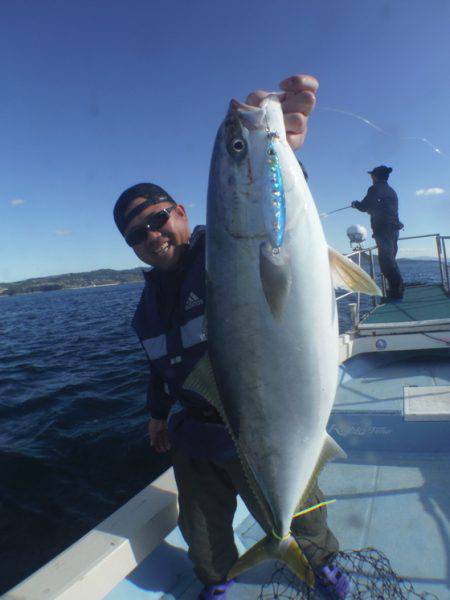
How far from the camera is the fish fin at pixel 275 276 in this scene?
1.77 meters

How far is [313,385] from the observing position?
186cm

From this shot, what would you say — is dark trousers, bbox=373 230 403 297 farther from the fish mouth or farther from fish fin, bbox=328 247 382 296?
the fish mouth

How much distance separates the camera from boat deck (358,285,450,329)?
769 centimetres

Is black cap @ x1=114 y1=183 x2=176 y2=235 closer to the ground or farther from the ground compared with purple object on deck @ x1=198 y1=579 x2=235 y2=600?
farther from the ground

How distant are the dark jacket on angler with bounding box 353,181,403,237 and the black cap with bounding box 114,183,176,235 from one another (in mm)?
8291

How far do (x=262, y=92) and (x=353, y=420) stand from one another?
3.74 m

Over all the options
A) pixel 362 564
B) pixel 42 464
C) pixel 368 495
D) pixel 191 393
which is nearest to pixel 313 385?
pixel 191 393

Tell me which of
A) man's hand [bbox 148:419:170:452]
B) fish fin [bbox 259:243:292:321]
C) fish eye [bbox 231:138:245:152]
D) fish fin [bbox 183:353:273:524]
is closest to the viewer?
fish fin [bbox 259:243:292:321]

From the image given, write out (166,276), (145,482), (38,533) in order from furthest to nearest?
1. (145,482)
2. (38,533)
3. (166,276)

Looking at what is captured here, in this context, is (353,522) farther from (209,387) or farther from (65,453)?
(65,453)

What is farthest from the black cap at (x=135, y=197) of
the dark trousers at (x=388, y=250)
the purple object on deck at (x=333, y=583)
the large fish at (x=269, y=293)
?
the dark trousers at (x=388, y=250)

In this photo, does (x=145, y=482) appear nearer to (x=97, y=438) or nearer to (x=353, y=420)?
(x=97, y=438)

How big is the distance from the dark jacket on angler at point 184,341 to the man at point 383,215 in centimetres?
825

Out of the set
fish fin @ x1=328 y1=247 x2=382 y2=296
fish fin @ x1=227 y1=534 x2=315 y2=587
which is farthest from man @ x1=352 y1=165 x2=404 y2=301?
fish fin @ x1=227 y1=534 x2=315 y2=587
